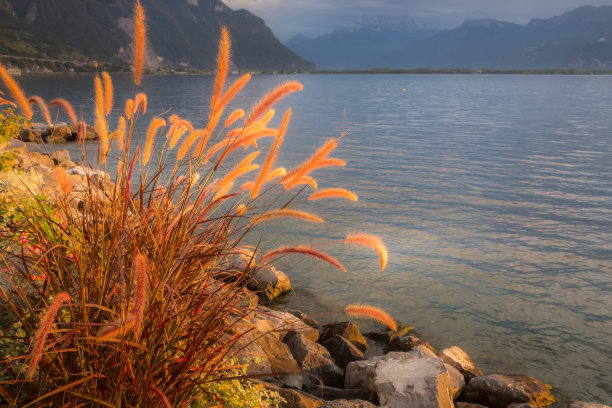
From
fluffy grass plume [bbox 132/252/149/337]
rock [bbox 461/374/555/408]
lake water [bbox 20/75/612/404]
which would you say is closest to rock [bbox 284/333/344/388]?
rock [bbox 461/374/555/408]

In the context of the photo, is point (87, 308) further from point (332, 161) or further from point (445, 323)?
point (445, 323)

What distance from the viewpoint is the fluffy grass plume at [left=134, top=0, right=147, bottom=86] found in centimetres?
372

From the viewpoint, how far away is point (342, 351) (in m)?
7.00

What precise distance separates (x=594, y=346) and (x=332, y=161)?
6341 mm

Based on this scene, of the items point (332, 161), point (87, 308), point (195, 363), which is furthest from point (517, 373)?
point (87, 308)

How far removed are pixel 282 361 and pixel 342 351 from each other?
133 cm

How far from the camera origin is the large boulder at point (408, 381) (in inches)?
202

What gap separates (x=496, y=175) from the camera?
72.4 feet

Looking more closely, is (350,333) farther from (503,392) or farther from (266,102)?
(266,102)

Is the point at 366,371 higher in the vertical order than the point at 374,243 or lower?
lower

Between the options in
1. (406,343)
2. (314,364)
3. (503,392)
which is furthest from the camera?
(406,343)

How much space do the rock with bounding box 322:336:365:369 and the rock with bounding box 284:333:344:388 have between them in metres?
Result: 0.31

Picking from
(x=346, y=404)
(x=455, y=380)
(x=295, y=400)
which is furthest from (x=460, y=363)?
(x=295, y=400)

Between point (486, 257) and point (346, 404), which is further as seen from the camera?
point (486, 257)
